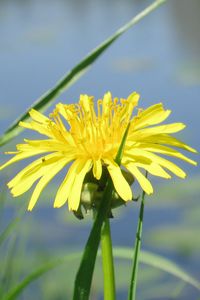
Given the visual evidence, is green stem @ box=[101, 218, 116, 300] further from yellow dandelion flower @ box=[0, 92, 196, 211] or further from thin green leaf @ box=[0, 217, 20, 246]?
thin green leaf @ box=[0, 217, 20, 246]

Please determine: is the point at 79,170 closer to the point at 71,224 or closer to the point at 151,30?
the point at 71,224

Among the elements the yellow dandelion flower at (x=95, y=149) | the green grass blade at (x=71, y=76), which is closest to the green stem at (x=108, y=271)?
the yellow dandelion flower at (x=95, y=149)

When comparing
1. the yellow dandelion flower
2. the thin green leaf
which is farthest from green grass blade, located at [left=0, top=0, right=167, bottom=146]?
the thin green leaf

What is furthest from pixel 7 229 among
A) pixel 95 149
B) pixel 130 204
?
pixel 130 204

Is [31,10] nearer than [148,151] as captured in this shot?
No

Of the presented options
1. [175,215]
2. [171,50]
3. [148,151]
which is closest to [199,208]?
[175,215]

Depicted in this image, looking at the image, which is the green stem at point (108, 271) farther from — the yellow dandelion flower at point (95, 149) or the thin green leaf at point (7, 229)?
the thin green leaf at point (7, 229)

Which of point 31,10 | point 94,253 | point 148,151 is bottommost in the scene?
point 94,253

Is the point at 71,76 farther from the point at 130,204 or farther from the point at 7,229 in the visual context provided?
the point at 130,204

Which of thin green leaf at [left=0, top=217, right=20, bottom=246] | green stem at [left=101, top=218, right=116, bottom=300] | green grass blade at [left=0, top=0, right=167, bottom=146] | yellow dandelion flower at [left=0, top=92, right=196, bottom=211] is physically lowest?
green stem at [left=101, top=218, right=116, bottom=300]
